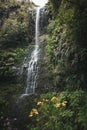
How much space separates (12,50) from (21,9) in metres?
5.07

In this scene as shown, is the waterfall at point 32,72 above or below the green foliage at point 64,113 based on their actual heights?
above

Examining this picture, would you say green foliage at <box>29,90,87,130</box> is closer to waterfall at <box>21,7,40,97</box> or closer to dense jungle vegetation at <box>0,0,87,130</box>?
dense jungle vegetation at <box>0,0,87,130</box>

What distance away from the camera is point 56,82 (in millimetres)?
12203

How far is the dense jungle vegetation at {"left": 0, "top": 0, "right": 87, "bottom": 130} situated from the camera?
9.90 metres

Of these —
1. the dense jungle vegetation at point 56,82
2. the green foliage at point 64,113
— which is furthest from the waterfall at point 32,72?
the green foliage at point 64,113

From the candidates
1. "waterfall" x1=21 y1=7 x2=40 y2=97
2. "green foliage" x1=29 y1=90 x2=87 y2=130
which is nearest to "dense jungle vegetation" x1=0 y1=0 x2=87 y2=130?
"green foliage" x1=29 y1=90 x2=87 y2=130

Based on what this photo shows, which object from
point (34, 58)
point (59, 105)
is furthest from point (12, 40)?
point (59, 105)

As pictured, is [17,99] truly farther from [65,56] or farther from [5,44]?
[5,44]

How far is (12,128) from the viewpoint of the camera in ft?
34.9

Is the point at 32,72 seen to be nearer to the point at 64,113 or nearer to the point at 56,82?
the point at 56,82

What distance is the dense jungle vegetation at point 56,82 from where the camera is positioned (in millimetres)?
9901

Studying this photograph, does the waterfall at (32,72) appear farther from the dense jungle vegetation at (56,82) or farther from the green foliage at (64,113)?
the green foliage at (64,113)

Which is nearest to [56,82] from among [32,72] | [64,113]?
[32,72]

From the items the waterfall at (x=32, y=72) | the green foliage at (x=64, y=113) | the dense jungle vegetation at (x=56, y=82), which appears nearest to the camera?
the green foliage at (x=64, y=113)
